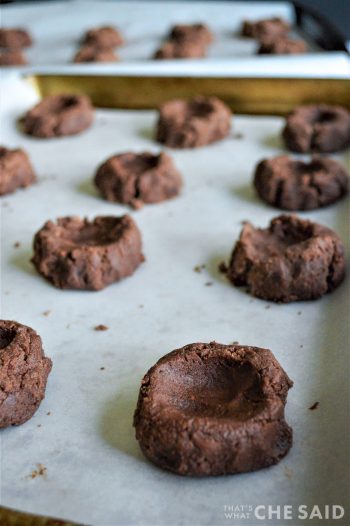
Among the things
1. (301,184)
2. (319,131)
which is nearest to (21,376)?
(301,184)

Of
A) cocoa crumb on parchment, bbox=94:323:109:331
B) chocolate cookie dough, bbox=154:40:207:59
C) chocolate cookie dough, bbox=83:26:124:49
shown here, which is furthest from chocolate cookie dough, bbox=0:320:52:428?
chocolate cookie dough, bbox=83:26:124:49

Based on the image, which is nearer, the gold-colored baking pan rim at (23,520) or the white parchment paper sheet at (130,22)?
the gold-colored baking pan rim at (23,520)

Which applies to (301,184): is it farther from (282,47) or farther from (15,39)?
(15,39)

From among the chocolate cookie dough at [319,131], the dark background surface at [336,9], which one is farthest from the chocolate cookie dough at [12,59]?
the chocolate cookie dough at [319,131]

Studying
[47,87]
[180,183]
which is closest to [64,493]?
[180,183]

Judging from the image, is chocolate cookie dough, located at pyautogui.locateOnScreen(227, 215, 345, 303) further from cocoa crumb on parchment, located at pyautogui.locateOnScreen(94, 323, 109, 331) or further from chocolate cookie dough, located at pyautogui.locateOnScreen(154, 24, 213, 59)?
chocolate cookie dough, located at pyautogui.locateOnScreen(154, 24, 213, 59)

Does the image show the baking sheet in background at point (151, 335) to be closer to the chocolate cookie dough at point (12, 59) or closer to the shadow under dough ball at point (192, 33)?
the chocolate cookie dough at point (12, 59)

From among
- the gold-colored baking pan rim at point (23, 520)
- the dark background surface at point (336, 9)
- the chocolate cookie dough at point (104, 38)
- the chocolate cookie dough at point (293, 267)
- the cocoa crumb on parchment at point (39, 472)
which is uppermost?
the gold-colored baking pan rim at point (23, 520)
